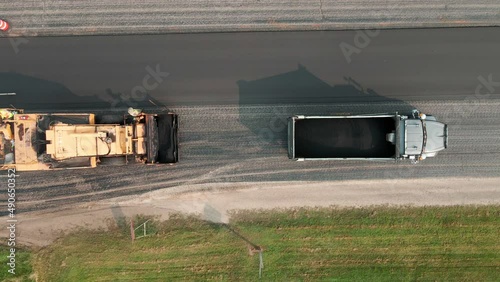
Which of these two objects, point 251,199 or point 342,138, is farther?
point 251,199

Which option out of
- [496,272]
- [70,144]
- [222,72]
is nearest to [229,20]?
[222,72]

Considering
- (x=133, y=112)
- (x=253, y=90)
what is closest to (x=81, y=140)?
(x=133, y=112)

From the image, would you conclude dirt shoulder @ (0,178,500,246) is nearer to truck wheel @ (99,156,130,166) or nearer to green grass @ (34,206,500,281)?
green grass @ (34,206,500,281)

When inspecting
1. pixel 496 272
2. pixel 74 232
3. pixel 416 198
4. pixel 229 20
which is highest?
pixel 229 20

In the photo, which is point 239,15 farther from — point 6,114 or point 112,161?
point 6,114

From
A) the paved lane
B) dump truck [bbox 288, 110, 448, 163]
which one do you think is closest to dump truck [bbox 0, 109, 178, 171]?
the paved lane

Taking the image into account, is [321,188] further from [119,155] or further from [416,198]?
[119,155]
